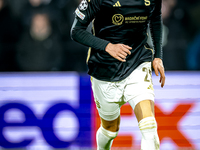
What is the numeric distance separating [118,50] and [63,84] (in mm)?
1832

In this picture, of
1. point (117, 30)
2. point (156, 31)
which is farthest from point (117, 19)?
point (156, 31)

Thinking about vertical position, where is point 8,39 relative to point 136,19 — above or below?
below

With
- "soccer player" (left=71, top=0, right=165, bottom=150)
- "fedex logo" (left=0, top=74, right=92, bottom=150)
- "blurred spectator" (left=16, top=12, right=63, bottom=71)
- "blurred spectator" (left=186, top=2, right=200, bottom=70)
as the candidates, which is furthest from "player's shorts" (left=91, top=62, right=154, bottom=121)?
"blurred spectator" (left=186, top=2, right=200, bottom=70)

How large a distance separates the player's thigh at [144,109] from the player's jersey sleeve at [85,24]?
53 cm

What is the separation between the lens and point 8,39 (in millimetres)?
4008

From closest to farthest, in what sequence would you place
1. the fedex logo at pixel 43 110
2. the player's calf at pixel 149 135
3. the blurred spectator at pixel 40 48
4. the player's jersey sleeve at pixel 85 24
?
the player's calf at pixel 149 135
the player's jersey sleeve at pixel 85 24
the fedex logo at pixel 43 110
the blurred spectator at pixel 40 48

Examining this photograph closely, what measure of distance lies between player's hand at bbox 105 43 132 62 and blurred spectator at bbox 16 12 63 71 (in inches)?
73.2

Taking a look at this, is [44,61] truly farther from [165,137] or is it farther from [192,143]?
[192,143]

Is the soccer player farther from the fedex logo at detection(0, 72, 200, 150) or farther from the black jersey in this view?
the fedex logo at detection(0, 72, 200, 150)

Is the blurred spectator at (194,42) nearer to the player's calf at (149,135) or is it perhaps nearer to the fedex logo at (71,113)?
the fedex logo at (71,113)

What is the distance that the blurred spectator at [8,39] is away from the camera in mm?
3973

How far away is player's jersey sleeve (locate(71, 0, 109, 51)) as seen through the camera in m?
2.26

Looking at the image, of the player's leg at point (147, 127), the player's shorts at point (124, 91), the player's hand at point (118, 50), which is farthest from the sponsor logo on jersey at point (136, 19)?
the player's leg at point (147, 127)

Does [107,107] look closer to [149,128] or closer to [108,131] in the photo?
[108,131]
